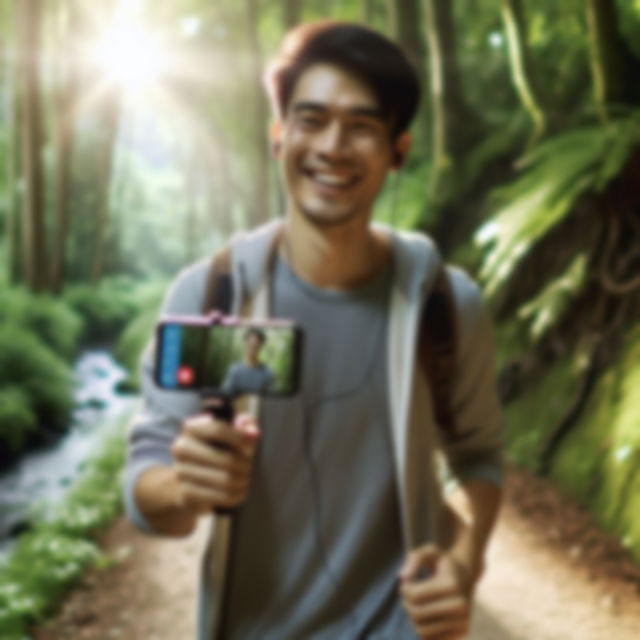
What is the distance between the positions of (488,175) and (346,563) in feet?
28.8

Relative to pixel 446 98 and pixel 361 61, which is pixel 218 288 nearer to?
pixel 361 61

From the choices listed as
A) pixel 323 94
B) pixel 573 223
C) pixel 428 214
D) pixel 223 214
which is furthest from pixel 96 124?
pixel 323 94

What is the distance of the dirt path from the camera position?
13.1ft

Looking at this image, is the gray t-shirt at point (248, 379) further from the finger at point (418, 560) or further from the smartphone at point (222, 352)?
the finger at point (418, 560)

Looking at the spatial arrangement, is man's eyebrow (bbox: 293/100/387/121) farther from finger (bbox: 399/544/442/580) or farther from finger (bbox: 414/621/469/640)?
finger (bbox: 414/621/469/640)

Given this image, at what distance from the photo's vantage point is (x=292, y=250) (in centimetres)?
167

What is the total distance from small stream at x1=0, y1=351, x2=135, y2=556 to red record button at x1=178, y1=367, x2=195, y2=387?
6.73 m

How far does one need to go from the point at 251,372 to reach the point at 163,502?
0.38 m

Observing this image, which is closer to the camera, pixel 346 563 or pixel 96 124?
pixel 346 563

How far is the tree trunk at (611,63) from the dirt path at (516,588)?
10.3 ft

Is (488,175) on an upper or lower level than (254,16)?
lower

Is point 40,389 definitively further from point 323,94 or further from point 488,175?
point 323,94

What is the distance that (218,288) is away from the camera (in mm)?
1521

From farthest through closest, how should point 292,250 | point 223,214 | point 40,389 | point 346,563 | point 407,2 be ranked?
point 223,214 < point 40,389 < point 407,2 < point 292,250 < point 346,563
